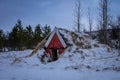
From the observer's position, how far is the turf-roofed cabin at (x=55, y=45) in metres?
17.0

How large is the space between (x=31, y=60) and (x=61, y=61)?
271cm

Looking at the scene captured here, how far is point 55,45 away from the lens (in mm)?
17391

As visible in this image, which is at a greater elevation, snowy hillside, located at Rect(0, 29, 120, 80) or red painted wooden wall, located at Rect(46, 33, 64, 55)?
red painted wooden wall, located at Rect(46, 33, 64, 55)

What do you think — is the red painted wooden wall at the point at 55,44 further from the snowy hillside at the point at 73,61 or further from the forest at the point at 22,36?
the forest at the point at 22,36

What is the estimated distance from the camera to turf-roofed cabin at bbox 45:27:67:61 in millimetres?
17016

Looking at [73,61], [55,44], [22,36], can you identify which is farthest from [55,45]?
[22,36]

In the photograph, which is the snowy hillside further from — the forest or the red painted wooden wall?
the forest

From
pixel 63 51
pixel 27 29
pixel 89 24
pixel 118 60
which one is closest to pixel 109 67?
pixel 118 60

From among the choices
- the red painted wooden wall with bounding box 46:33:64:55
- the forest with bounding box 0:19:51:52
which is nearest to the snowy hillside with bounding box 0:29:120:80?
the red painted wooden wall with bounding box 46:33:64:55

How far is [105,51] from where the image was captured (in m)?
17.8

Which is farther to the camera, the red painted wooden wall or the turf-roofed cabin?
the red painted wooden wall

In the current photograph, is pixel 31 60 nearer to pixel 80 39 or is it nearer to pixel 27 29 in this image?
pixel 80 39

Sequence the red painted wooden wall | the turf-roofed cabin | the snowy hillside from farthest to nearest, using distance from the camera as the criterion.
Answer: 1. the red painted wooden wall
2. the turf-roofed cabin
3. the snowy hillside

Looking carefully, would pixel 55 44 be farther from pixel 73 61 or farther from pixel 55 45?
pixel 73 61
